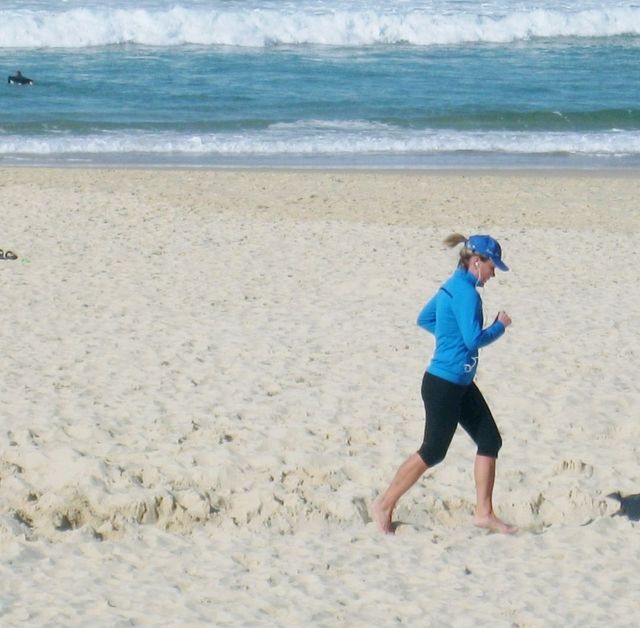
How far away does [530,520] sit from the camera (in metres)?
6.22

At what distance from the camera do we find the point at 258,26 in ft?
112

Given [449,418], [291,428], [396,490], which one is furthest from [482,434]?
[291,428]

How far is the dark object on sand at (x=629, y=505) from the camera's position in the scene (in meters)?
6.24

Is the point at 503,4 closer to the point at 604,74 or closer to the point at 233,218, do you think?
the point at 604,74

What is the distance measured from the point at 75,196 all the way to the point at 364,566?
10041mm

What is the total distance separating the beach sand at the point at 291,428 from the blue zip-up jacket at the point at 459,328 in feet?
2.68

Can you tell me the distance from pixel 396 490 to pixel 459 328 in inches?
32.5

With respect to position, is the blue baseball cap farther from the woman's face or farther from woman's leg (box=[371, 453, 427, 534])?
woman's leg (box=[371, 453, 427, 534])

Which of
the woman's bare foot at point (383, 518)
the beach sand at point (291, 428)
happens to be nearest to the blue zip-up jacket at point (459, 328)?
the woman's bare foot at point (383, 518)

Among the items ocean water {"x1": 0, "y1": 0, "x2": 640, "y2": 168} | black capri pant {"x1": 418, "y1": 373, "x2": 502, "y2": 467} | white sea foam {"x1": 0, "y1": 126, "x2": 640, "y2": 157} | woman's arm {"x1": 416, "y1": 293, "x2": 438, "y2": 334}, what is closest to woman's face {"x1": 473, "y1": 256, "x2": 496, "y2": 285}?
woman's arm {"x1": 416, "y1": 293, "x2": 438, "y2": 334}

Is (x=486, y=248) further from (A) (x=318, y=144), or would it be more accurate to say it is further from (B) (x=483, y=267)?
(A) (x=318, y=144)

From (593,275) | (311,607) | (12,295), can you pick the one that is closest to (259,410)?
(311,607)

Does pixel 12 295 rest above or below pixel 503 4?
below

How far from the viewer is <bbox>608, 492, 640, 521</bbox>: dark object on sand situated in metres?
6.24
